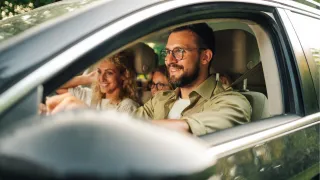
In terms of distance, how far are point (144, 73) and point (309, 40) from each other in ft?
3.30

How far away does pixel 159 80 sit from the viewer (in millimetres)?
3273

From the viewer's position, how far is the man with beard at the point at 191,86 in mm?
2668

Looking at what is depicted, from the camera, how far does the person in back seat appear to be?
10.7 ft

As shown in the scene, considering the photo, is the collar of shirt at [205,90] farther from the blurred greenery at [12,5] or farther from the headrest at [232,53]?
the blurred greenery at [12,5]

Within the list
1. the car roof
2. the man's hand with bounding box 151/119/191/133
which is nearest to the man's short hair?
the man's hand with bounding box 151/119/191/133

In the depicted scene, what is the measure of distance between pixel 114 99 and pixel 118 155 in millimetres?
2133

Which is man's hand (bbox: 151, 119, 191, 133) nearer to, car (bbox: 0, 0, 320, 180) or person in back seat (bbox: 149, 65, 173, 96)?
car (bbox: 0, 0, 320, 180)

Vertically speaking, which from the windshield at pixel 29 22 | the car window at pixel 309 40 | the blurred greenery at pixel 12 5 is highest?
the windshield at pixel 29 22

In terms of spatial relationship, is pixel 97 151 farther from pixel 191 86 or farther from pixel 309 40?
pixel 309 40

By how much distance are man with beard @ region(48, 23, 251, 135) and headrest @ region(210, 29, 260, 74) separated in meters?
0.14

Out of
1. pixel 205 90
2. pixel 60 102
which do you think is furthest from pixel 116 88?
pixel 60 102

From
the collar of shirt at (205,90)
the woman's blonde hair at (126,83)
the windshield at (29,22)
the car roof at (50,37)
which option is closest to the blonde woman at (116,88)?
the woman's blonde hair at (126,83)

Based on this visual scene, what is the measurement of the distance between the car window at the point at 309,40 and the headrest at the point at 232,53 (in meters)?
Answer: 0.34

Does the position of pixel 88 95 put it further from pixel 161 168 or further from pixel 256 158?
pixel 161 168
